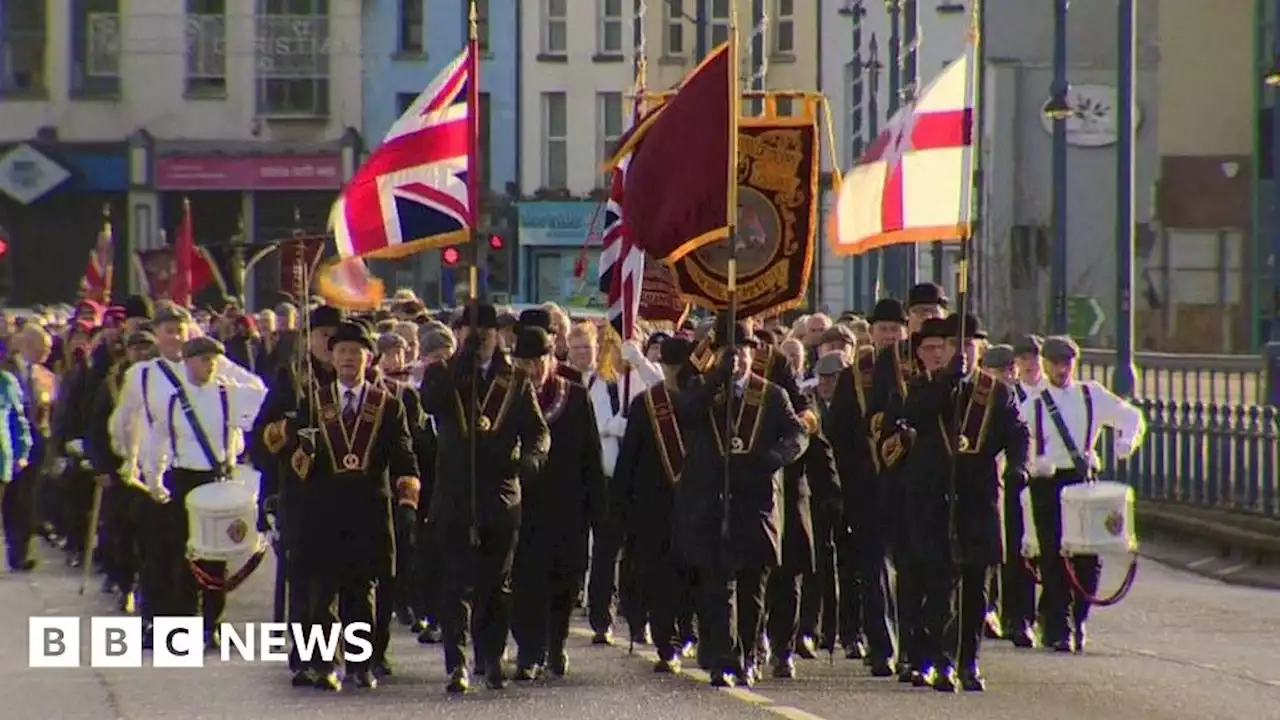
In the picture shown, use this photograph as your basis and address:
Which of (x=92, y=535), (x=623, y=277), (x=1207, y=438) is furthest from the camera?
(x=1207, y=438)

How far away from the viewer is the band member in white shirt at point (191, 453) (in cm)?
1593

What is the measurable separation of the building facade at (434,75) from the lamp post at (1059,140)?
26.8m

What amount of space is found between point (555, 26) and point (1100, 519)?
159 ft

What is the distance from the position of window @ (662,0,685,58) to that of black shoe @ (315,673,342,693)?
5012 centimetres

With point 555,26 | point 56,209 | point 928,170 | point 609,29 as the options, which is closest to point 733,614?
point 928,170

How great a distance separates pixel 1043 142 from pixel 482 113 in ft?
41.4

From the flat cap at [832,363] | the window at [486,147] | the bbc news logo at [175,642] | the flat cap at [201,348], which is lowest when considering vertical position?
the bbc news logo at [175,642]

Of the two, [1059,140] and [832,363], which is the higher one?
[1059,140]

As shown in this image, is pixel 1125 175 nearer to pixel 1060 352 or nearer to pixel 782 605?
pixel 1060 352

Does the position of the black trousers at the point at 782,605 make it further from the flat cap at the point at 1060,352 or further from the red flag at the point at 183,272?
the red flag at the point at 183,272

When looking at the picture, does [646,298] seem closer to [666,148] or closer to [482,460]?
[666,148]

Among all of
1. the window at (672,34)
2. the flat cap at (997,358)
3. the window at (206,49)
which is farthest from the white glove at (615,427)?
the window at (672,34)

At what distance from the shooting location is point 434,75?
60.9 m

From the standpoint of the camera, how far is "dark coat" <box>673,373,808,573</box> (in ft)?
45.9
